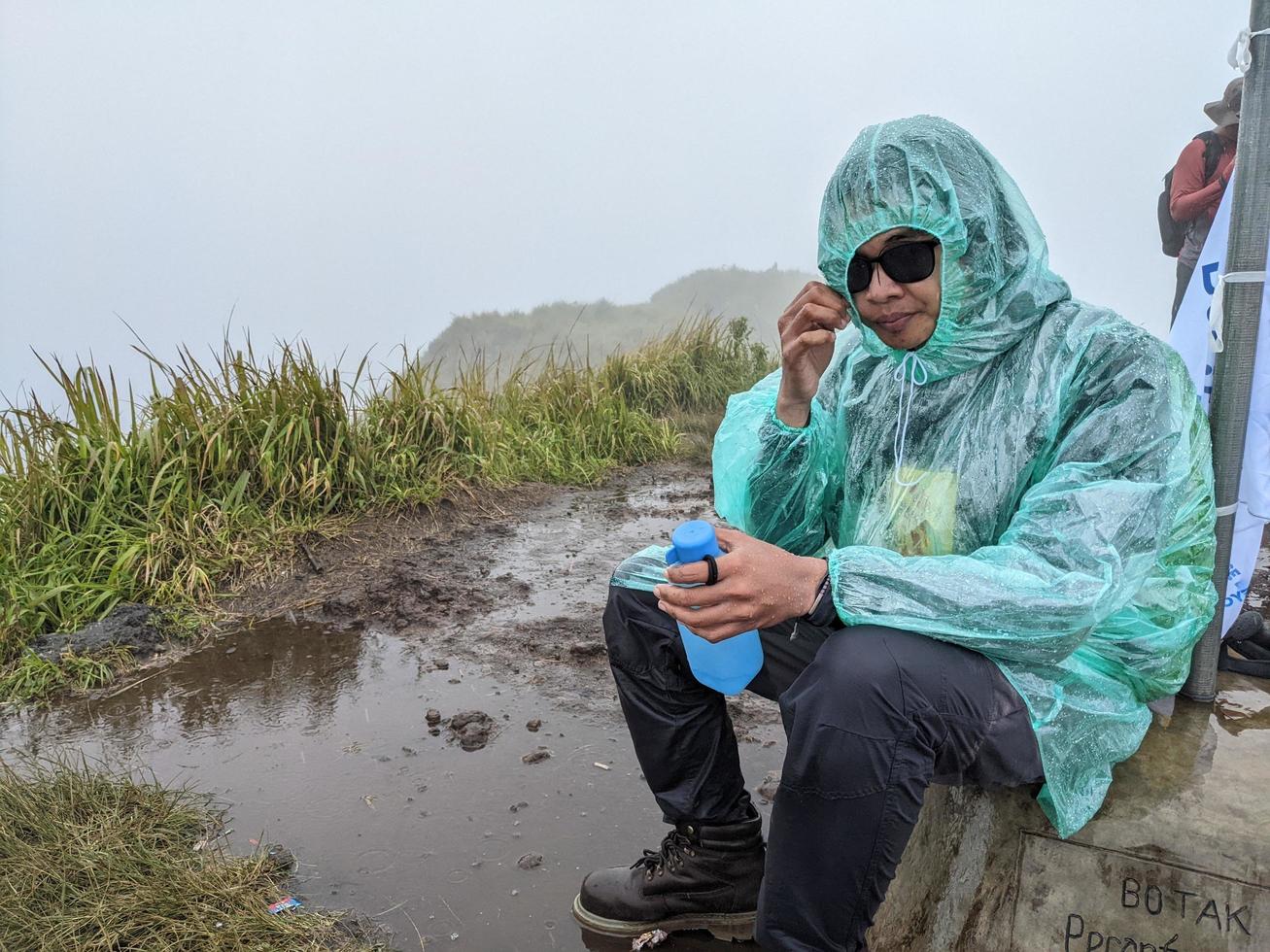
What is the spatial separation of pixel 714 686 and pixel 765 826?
0.73 m

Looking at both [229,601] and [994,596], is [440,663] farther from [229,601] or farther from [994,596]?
[994,596]

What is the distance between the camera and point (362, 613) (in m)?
3.94

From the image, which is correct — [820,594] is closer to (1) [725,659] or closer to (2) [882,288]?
(1) [725,659]

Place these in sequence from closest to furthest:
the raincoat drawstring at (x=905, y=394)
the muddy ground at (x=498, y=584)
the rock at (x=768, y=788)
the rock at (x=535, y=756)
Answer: the raincoat drawstring at (x=905, y=394) < the rock at (x=768, y=788) < the rock at (x=535, y=756) < the muddy ground at (x=498, y=584)

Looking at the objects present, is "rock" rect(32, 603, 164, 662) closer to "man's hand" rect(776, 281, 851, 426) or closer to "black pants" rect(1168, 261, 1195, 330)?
"man's hand" rect(776, 281, 851, 426)

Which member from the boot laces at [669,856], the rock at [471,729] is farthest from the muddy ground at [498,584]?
the boot laces at [669,856]

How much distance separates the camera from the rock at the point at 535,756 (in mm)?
2781

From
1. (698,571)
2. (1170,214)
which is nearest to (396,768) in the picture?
(698,571)

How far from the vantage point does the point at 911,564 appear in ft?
5.04

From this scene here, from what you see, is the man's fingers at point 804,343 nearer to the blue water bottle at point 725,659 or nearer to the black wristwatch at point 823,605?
the blue water bottle at point 725,659

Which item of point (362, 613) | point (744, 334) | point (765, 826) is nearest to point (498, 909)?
point (765, 826)

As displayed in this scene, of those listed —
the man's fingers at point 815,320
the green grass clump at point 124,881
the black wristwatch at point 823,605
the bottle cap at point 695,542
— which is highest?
the man's fingers at point 815,320

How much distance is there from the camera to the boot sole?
2049 millimetres

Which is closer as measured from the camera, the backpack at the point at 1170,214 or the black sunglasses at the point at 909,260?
the black sunglasses at the point at 909,260
